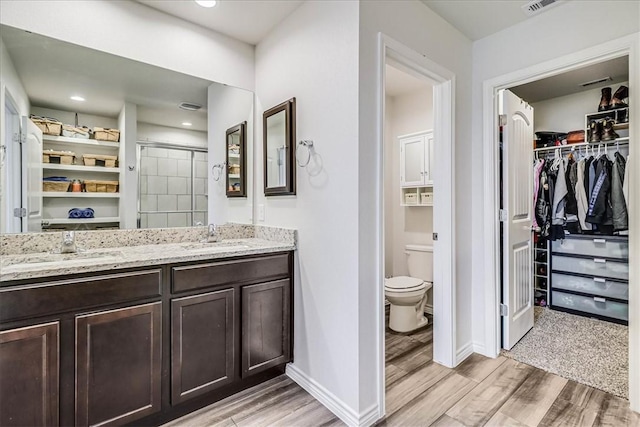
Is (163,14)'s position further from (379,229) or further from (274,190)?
(379,229)

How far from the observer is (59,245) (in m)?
1.79

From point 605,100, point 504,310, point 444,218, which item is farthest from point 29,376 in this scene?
point 605,100

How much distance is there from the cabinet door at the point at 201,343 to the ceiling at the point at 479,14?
7.50ft

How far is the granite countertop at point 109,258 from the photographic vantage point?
1336mm

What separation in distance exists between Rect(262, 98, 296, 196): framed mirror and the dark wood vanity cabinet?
50cm

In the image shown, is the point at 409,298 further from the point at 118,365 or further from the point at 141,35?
the point at 141,35

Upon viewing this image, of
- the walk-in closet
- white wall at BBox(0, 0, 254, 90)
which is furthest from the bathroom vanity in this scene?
the walk-in closet

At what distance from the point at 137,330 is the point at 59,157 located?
1121mm

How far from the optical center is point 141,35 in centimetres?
200

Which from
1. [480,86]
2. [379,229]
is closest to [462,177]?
[480,86]

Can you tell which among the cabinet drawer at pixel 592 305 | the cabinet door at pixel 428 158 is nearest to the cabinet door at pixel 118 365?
the cabinet door at pixel 428 158

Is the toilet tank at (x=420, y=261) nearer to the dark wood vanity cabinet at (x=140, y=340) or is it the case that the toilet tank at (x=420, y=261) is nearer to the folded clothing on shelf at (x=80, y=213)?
the dark wood vanity cabinet at (x=140, y=340)

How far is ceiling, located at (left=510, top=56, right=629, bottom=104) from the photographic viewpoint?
2904 millimetres

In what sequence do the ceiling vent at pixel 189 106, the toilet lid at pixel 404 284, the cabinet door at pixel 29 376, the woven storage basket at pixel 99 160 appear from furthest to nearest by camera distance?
the toilet lid at pixel 404 284, the ceiling vent at pixel 189 106, the woven storage basket at pixel 99 160, the cabinet door at pixel 29 376
